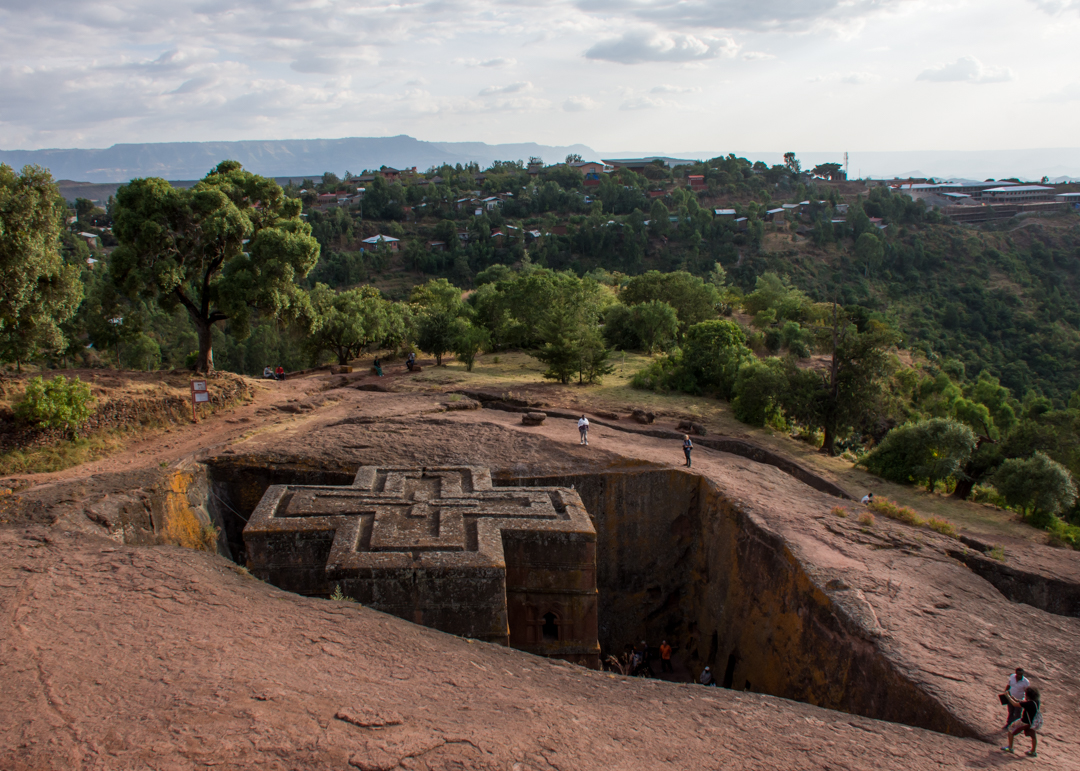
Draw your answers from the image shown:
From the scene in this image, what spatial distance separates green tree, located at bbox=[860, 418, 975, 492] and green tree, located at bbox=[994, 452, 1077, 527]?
144 centimetres

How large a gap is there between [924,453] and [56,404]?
21.8m

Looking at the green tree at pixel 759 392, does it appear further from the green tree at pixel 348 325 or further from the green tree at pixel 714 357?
the green tree at pixel 348 325

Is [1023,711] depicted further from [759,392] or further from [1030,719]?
[759,392]

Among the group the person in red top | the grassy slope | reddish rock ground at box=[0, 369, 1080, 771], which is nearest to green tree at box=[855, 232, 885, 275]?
the grassy slope

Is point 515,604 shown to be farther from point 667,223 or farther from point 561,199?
point 561,199

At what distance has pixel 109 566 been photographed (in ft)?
30.2

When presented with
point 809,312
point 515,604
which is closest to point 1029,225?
point 809,312

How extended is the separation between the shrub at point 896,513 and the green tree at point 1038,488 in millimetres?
4163

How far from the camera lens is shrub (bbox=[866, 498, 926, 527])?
14477 millimetres

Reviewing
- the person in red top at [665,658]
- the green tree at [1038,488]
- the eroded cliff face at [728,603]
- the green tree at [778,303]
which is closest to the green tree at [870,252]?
the green tree at [778,303]

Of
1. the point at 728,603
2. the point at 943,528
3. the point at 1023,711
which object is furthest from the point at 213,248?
the point at 1023,711

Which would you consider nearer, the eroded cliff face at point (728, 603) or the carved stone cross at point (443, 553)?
the carved stone cross at point (443, 553)

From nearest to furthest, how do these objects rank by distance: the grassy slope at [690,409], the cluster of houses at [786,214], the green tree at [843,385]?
the grassy slope at [690,409], the green tree at [843,385], the cluster of houses at [786,214]

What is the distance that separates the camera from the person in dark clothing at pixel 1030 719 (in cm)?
684
